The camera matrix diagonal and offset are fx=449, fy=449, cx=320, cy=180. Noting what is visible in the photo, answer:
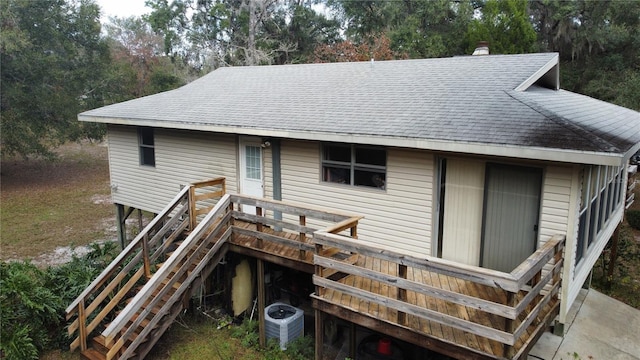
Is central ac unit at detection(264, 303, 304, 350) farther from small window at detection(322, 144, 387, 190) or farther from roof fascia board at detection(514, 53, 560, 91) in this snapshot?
roof fascia board at detection(514, 53, 560, 91)

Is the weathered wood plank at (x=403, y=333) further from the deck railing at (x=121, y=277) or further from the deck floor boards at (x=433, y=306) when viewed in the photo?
the deck railing at (x=121, y=277)

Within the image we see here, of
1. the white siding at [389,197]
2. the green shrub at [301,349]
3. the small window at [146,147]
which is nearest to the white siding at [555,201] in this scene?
the white siding at [389,197]

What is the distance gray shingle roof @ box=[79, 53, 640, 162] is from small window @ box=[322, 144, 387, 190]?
1.77ft

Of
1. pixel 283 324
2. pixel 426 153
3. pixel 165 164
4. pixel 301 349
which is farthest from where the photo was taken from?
pixel 165 164

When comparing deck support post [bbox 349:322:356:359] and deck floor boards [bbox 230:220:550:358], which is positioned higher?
deck floor boards [bbox 230:220:550:358]

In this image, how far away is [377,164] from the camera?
Result: 25.9 ft

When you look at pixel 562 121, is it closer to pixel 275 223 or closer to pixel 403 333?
pixel 403 333

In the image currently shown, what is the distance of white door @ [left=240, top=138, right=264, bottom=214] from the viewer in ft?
31.7

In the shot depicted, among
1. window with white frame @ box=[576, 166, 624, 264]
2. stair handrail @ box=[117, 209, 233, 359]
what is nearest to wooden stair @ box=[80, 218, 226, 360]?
stair handrail @ box=[117, 209, 233, 359]

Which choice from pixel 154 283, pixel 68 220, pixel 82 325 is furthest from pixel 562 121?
pixel 68 220

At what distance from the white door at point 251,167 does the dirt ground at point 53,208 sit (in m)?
5.67

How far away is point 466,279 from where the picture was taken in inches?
199

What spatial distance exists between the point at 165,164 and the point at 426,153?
7.05 metres

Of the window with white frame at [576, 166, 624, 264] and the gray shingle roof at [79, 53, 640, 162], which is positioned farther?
the window with white frame at [576, 166, 624, 264]
